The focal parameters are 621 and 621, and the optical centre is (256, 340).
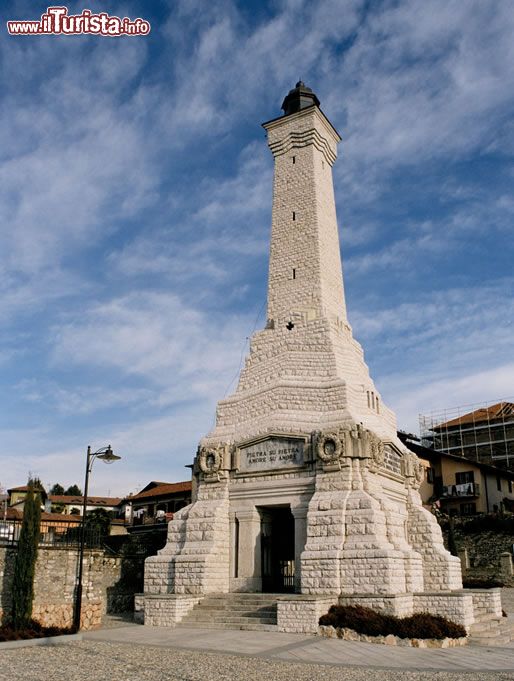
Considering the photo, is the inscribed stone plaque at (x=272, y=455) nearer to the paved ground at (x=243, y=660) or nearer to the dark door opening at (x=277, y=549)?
the dark door opening at (x=277, y=549)

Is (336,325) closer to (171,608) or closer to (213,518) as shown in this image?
(213,518)

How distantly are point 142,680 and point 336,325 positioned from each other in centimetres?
1620

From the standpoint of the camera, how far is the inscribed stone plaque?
68.7ft

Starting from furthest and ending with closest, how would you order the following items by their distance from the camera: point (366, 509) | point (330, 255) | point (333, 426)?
point (330, 255) < point (333, 426) < point (366, 509)

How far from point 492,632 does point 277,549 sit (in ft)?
27.6

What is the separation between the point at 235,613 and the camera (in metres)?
18.3

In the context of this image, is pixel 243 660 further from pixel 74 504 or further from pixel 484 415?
pixel 74 504

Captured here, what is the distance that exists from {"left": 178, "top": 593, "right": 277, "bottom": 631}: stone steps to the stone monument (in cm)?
42

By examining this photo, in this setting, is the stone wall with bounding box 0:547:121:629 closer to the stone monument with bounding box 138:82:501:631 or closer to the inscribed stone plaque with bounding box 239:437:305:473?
the stone monument with bounding box 138:82:501:631

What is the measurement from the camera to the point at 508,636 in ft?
55.2

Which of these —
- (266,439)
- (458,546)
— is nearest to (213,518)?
(266,439)

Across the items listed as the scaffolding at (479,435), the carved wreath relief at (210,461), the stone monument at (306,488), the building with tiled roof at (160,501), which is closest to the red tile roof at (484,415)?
the scaffolding at (479,435)

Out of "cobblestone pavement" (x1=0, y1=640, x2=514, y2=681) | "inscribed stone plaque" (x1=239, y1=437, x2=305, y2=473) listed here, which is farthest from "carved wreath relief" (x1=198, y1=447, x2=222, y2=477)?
"cobblestone pavement" (x1=0, y1=640, x2=514, y2=681)

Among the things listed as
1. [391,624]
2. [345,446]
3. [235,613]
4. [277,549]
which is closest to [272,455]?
[345,446]
